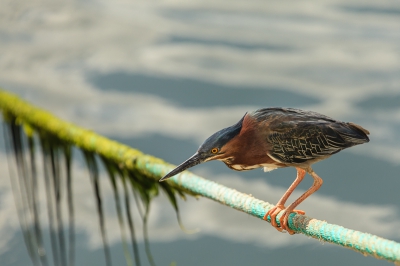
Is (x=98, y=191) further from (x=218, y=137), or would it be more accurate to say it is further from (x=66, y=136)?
(x=218, y=137)

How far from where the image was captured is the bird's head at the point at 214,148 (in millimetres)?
1940

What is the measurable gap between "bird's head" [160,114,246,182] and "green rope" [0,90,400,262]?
0.20 metres

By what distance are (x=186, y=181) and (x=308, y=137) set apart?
1.84 ft

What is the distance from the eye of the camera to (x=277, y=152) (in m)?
2.01

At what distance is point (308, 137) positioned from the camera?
201 centimetres

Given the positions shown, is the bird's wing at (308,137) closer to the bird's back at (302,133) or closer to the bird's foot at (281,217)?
the bird's back at (302,133)

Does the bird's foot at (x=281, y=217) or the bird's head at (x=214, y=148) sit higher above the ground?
the bird's head at (x=214, y=148)

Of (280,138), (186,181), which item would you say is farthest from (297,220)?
(186,181)

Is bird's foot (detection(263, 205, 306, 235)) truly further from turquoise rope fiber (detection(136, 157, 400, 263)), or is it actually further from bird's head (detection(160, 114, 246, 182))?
bird's head (detection(160, 114, 246, 182))

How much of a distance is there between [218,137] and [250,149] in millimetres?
109

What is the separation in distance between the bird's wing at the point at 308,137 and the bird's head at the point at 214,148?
0.12 metres

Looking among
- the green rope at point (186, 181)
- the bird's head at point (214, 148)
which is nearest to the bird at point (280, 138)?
the bird's head at point (214, 148)

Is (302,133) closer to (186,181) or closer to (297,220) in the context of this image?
(297,220)

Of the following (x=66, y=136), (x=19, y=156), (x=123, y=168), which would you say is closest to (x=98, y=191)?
(x=123, y=168)
